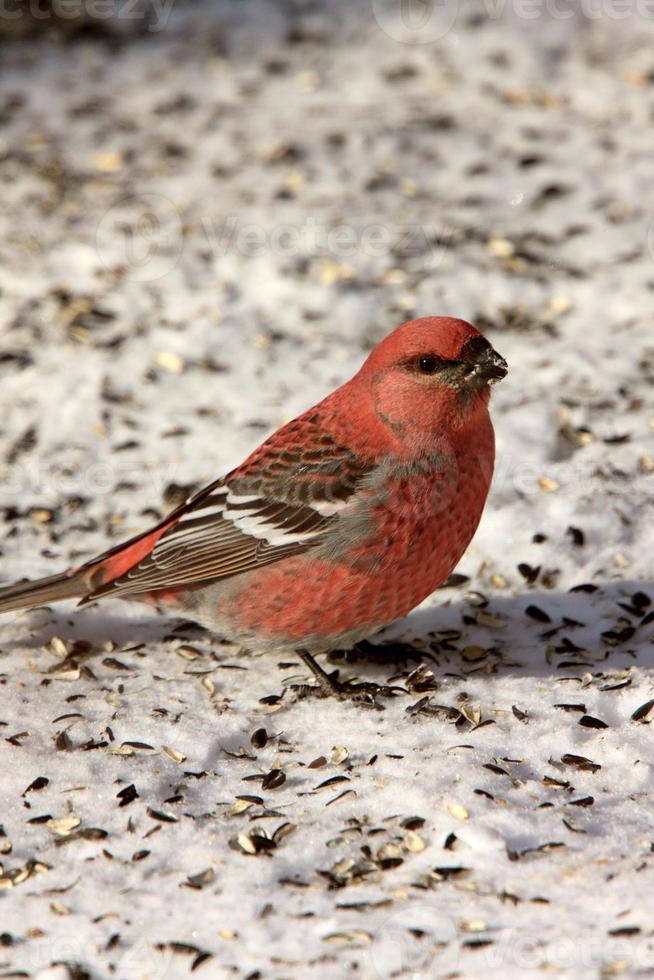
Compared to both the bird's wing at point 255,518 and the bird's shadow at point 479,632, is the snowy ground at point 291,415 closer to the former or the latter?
the bird's shadow at point 479,632

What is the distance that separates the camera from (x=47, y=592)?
424 cm

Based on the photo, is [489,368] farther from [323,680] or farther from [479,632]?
[323,680]

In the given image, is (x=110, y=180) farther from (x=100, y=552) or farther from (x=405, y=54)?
(x=100, y=552)

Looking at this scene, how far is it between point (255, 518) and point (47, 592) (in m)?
0.77

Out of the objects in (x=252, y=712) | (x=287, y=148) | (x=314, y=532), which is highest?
(x=287, y=148)

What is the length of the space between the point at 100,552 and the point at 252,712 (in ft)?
3.78

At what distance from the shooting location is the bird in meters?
3.83

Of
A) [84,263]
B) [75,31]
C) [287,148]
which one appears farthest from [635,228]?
[75,31]

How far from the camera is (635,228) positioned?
6312 mm

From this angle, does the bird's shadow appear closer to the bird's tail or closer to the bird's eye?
the bird's tail

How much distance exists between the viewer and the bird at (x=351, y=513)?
3.83 meters

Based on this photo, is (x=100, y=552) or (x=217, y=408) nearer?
(x=100, y=552)

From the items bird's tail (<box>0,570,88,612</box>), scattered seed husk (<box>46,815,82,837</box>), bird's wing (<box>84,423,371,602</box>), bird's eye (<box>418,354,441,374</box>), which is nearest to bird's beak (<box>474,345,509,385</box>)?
bird's eye (<box>418,354,441,374</box>)

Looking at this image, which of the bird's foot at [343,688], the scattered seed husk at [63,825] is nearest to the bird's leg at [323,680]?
the bird's foot at [343,688]
